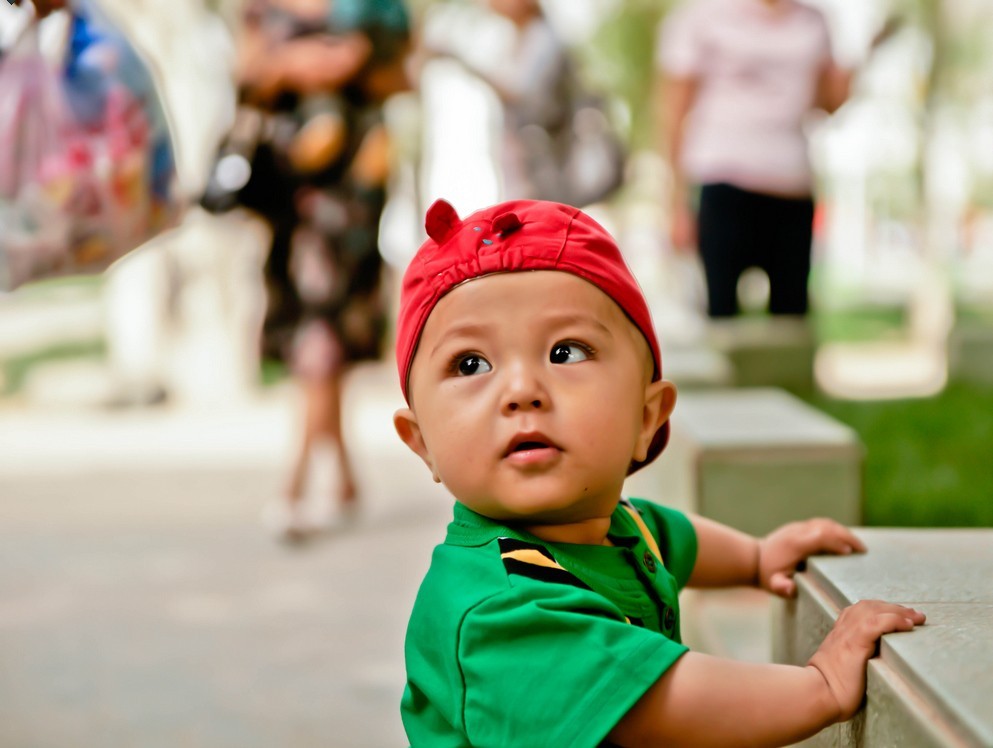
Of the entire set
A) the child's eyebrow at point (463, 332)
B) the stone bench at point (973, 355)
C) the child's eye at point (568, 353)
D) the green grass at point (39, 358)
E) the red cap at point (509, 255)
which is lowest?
the green grass at point (39, 358)

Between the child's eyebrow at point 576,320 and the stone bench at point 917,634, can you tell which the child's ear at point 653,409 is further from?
the stone bench at point 917,634

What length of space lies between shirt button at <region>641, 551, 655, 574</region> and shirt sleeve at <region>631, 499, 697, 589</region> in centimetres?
16

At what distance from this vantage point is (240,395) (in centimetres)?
959

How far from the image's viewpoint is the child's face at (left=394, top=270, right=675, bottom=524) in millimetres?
1614

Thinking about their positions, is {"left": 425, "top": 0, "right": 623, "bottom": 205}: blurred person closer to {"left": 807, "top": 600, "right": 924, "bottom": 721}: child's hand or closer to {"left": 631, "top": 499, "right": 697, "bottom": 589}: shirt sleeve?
{"left": 631, "top": 499, "right": 697, "bottom": 589}: shirt sleeve

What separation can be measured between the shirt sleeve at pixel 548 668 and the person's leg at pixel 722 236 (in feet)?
12.7

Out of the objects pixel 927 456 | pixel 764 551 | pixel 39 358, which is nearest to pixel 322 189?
pixel 927 456

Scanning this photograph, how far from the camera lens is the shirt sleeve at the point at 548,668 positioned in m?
1.44

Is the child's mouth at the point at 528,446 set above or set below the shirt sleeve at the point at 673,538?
above

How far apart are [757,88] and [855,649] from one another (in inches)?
158

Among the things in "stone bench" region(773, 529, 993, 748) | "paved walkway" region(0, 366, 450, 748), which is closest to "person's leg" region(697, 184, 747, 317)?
"paved walkway" region(0, 366, 450, 748)

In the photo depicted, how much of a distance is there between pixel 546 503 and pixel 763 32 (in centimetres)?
405

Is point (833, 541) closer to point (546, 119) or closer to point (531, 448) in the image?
point (531, 448)

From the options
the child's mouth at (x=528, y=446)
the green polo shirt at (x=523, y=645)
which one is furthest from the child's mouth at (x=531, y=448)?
the green polo shirt at (x=523, y=645)
